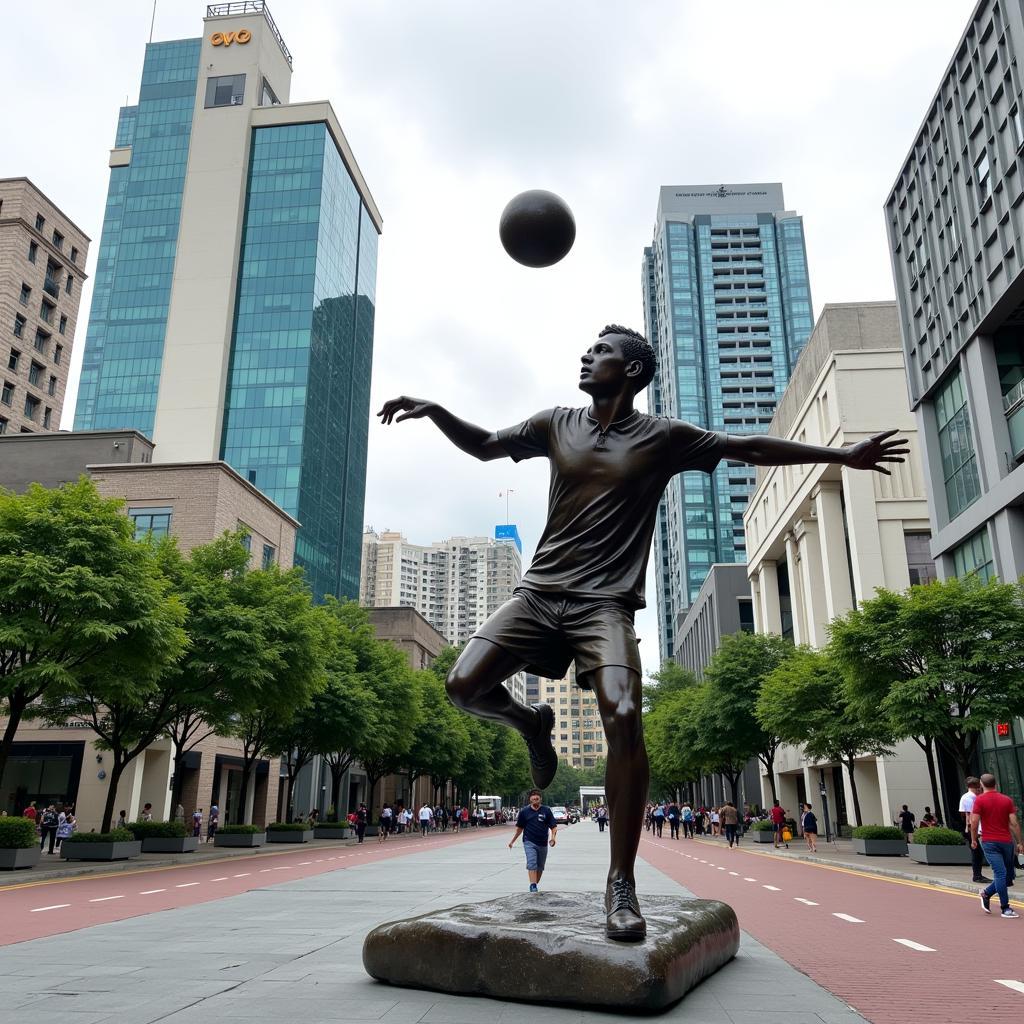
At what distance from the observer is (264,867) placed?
22.4 meters

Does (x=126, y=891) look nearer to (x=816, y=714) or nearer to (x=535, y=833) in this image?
(x=535, y=833)

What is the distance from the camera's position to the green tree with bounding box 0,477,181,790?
788 inches

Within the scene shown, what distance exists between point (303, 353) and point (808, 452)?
9105cm

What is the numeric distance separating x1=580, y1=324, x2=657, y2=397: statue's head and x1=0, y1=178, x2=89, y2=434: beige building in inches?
2657

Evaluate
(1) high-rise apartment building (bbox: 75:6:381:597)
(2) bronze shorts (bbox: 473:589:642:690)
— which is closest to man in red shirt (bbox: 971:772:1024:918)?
(2) bronze shorts (bbox: 473:589:642:690)

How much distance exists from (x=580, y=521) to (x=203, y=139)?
362 ft

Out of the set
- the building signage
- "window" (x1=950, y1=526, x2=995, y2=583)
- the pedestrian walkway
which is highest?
the building signage

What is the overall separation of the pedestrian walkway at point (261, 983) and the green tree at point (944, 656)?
1647cm

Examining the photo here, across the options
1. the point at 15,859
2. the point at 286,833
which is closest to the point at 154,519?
the point at 286,833

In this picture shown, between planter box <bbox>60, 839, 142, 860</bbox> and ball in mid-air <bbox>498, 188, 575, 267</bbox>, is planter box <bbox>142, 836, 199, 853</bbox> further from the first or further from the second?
ball in mid-air <bbox>498, 188, 575, 267</bbox>

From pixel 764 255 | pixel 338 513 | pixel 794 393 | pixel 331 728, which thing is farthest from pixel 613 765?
pixel 764 255

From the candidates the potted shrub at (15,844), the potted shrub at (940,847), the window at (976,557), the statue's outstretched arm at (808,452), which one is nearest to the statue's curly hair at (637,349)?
the statue's outstretched arm at (808,452)

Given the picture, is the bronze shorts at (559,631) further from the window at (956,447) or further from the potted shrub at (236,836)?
the potted shrub at (236,836)

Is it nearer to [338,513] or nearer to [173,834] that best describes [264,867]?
[173,834]
